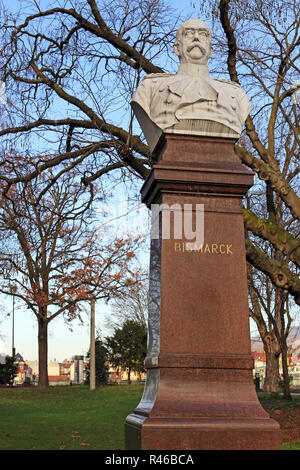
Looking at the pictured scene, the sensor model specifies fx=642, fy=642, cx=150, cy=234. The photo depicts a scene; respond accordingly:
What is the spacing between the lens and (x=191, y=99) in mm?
6570

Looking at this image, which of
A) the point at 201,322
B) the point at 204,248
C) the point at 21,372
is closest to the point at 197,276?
the point at 204,248

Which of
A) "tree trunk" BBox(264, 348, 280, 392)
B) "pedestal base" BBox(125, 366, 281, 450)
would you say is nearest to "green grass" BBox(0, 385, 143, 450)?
"pedestal base" BBox(125, 366, 281, 450)

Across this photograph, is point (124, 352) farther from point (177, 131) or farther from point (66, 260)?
point (177, 131)

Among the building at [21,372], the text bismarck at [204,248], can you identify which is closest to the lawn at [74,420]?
the text bismarck at [204,248]

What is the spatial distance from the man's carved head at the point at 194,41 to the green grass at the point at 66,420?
5.58 metres

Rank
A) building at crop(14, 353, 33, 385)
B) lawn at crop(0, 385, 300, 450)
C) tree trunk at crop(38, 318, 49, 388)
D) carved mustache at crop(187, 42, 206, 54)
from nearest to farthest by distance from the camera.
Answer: carved mustache at crop(187, 42, 206, 54) → lawn at crop(0, 385, 300, 450) → tree trunk at crop(38, 318, 49, 388) → building at crop(14, 353, 33, 385)

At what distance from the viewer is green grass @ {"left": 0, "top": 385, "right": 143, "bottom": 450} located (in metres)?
10.0

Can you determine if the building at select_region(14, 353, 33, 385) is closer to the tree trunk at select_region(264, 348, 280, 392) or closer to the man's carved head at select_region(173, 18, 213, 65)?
the tree trunk at select_region(264, 348, 280, 392)
